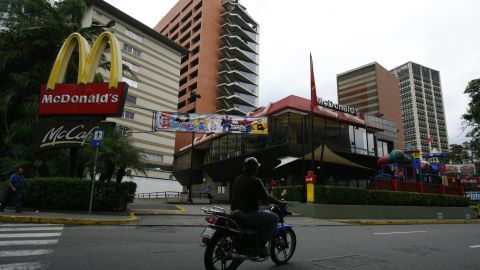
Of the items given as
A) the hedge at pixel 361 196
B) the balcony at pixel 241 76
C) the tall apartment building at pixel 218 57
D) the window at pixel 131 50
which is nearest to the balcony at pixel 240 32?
the tall apartment building at pixel 218 57

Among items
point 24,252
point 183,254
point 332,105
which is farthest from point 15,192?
point 332,105

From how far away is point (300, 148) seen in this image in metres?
27.7

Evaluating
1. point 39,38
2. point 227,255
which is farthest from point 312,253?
point 39,38

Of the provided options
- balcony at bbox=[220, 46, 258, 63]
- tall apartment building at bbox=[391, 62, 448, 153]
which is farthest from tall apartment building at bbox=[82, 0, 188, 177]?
tall apartment building at bbox=[391, 62, 448, 153]

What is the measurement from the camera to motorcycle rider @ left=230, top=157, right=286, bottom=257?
199 inches

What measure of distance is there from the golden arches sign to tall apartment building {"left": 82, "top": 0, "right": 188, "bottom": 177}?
29934 millimetres

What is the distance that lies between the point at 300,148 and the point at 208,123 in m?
7.75

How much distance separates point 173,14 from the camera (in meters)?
86.1

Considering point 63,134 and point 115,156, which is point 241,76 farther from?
point 115,156

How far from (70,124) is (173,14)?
77263mm

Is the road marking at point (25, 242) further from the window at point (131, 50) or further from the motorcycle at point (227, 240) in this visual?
the window at point (131, 50)

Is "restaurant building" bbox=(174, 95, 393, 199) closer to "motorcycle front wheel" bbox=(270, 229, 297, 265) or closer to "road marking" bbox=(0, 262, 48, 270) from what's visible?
"motorcycle front wheel" bbox=(270, 229, 297, 265)

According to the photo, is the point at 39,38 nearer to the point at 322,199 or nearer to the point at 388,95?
the point at 322,199

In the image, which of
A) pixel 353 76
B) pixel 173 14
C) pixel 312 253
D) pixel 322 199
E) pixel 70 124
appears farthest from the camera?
pixel 353 76
